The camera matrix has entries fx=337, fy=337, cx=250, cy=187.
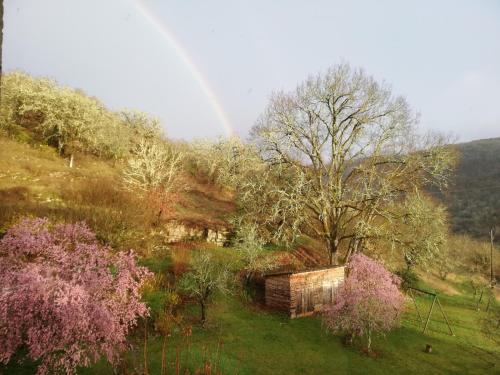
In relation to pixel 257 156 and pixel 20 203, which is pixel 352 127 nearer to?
pixel 257 156

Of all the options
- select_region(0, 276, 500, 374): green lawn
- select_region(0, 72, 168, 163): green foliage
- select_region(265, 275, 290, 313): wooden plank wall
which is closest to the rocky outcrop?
select_region(0, 276, 500, 374): green lawn

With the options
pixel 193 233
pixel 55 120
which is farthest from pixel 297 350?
pixel 55 120

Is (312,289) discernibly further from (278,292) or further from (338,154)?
(338,154)

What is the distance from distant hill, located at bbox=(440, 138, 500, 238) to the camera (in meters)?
66.0

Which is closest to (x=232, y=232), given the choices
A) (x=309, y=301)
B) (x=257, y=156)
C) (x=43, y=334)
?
(x=257, y=156)

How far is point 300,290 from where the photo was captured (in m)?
19.6

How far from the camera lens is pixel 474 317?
2591 centimetres

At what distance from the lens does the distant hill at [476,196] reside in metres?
66.0

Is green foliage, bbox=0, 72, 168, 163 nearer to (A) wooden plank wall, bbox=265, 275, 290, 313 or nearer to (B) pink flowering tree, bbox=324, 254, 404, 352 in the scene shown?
(A) wooden plank wall, bbox=265, 275, 290, 313

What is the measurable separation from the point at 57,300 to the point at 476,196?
306ft

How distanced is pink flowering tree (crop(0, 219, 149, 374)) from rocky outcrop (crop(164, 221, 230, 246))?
713 inches

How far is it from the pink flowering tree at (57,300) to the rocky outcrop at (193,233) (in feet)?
59.4

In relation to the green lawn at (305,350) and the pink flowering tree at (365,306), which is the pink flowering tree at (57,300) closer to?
the green lawn at (305,350)

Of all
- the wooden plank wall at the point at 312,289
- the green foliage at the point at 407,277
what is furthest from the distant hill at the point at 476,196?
the wooden plank wall at the point at 312,289
